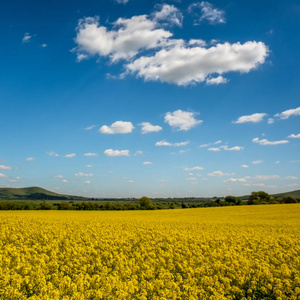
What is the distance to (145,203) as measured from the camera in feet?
234

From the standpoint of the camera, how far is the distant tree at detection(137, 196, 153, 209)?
68744 mm

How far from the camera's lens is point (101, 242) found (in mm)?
12430

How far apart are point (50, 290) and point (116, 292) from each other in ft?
4.99

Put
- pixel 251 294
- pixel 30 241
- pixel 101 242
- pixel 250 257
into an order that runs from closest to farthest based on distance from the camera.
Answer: pixel 251 294, pixel 250 257, pixel 101 242, pixel 30 241

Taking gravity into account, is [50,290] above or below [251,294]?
above

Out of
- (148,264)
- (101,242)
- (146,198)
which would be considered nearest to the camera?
(148,264)

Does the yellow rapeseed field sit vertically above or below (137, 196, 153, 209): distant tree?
above

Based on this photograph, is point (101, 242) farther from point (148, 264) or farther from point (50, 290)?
point (50, 290)

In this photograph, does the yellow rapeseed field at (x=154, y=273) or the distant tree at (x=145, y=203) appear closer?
the yellow rapeseed field at (x=154, y=273)

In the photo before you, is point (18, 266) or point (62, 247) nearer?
point (18, 266)

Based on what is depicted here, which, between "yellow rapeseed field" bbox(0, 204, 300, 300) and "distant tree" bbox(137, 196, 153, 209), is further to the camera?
"distant tree" bbox(137, 196, 153, 209)

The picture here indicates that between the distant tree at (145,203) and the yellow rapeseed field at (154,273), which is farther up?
the yellow rapeseed field at (154,273)

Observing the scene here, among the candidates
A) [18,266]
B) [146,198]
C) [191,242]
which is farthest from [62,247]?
[146,198]

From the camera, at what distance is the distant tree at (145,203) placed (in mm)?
68744
